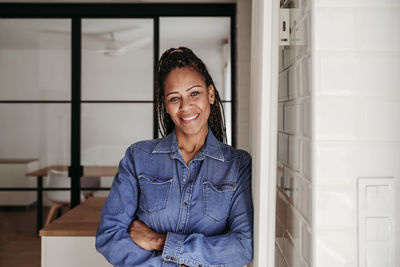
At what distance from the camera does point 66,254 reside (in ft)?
5.87

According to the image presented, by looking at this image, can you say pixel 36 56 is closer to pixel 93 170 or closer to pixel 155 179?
→ pixel 93 170

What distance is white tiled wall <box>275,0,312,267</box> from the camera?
90cm

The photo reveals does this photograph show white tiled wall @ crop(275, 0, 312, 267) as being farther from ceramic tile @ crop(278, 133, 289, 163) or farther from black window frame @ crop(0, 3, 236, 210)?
black window frame @ crop(0, 3, 236, 210)

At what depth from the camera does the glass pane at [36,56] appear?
3160 millimetres

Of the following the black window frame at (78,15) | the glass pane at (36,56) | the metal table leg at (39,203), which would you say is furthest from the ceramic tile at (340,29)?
the metal table leg at (39,203)

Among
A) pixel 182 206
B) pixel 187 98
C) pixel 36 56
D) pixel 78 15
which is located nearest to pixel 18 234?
pixel 36 56

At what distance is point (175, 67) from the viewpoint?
1245mm

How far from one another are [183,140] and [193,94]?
0.18m

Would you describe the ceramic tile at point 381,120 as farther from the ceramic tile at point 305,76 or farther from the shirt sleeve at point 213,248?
the shirt sleeve at point 213,248

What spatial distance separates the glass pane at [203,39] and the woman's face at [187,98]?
1947 millimetres

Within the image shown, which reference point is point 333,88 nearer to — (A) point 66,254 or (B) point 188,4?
(A) point 66,254

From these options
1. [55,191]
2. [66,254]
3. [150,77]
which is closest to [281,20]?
[66,254]

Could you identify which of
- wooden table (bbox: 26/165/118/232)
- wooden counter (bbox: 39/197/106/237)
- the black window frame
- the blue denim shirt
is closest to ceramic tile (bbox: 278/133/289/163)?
the blue denim shirt

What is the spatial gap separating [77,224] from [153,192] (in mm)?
816
